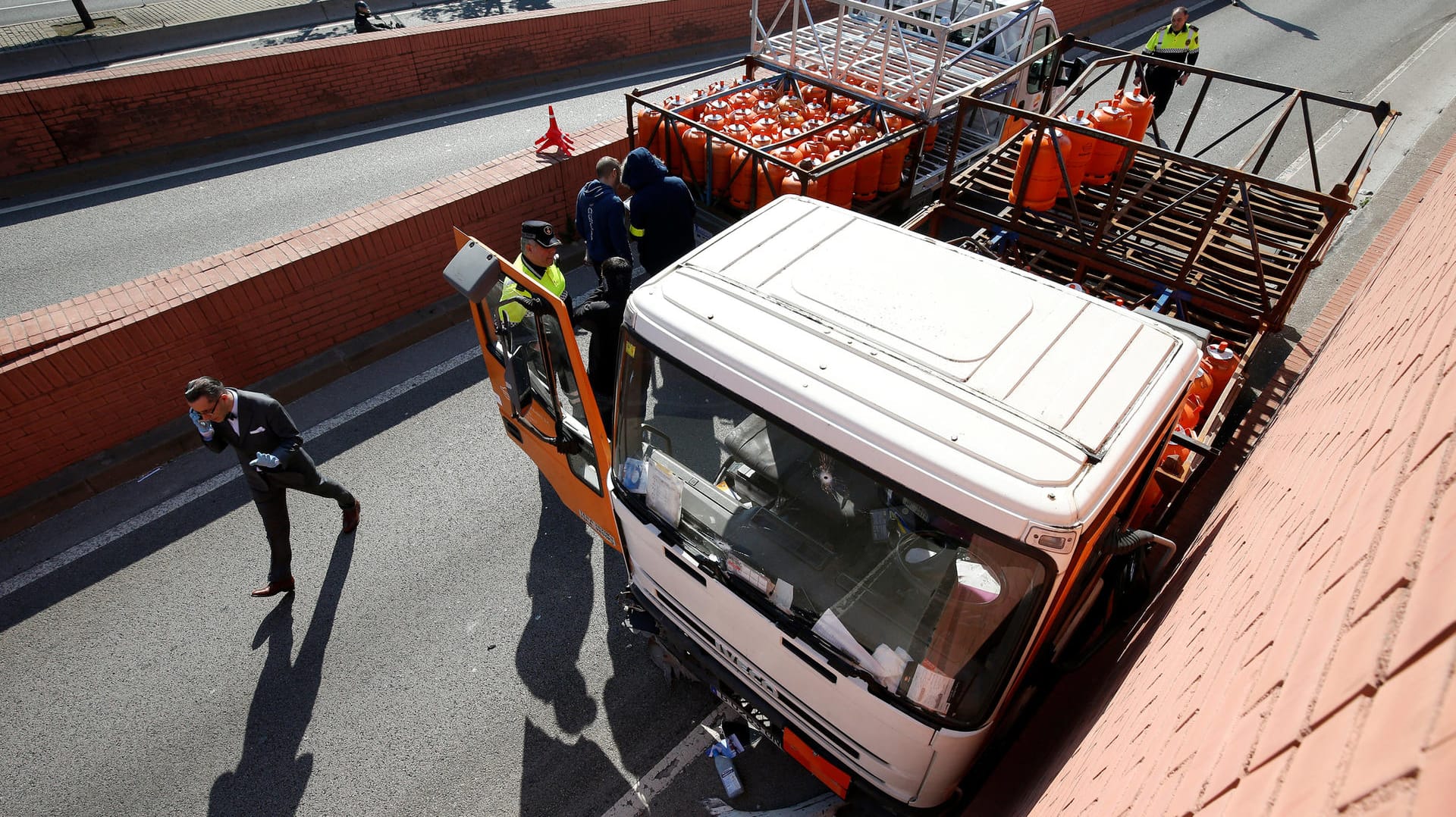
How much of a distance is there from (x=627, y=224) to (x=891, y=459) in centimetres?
457

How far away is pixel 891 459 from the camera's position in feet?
8.87

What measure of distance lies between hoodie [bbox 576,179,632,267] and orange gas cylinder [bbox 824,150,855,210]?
2.10 metres

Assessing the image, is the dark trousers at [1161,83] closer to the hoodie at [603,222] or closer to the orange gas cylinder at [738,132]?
the orange gas cylinder at [738,132]

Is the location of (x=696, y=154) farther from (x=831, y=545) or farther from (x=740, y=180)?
(x=831, y=545)

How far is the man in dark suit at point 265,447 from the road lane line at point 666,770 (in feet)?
9.47

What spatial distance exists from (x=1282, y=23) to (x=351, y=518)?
69.6ft

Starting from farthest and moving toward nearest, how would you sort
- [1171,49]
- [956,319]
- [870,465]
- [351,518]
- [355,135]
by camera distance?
1. [355,135]
2. [1171,49]
3. [351,518]
4. [956,319]
5. [870,465]

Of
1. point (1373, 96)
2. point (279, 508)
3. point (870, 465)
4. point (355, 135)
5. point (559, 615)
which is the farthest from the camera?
point (1373, 96)

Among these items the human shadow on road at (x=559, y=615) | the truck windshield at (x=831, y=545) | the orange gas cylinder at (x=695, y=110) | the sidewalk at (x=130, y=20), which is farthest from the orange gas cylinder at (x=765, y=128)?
the sidewalk at (x=130, y=20)

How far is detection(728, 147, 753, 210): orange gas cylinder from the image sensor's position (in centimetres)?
728

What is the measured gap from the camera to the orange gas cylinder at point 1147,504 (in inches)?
156

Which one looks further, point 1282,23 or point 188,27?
point 1282,23

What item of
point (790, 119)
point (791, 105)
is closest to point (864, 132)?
point (790, 119)

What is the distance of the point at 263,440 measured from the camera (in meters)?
4.77
